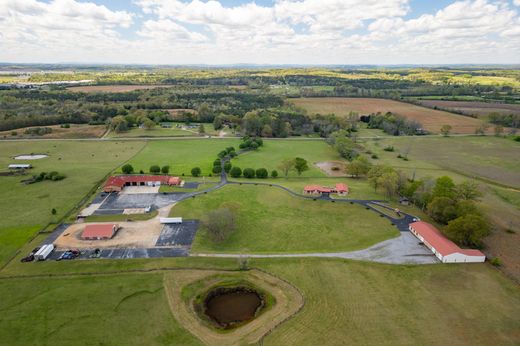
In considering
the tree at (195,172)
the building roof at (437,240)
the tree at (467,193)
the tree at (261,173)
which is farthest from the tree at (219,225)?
the tree at (467,193)

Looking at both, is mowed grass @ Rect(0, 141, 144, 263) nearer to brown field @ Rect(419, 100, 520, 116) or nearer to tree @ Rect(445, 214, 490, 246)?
tree @ Rect(445, 214, 490, 246)

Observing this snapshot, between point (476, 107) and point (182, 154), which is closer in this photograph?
point (182, 154)

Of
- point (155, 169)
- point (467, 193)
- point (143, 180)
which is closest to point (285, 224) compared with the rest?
point (467, 193)

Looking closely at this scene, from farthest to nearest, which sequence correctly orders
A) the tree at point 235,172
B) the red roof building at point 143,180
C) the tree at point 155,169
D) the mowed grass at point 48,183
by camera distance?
the tree at point 155,169 < the tree at point 235,172 < the red roof building at point 143,180 < the mowed grass at point 48,183

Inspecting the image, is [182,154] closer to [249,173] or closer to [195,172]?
[195,172]

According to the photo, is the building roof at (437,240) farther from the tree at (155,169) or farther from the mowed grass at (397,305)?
the tree at (155,169)
